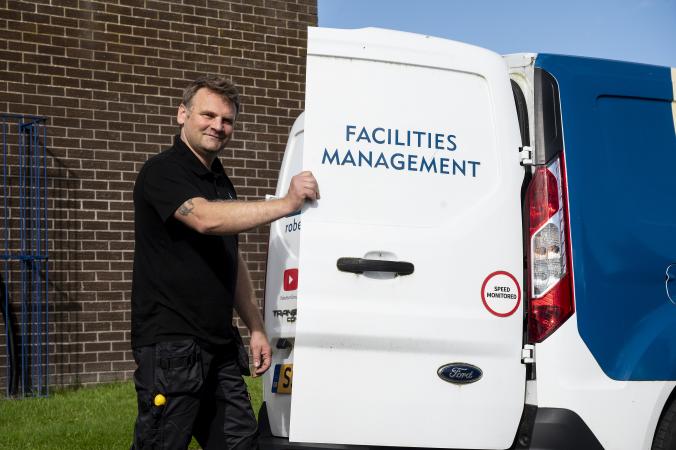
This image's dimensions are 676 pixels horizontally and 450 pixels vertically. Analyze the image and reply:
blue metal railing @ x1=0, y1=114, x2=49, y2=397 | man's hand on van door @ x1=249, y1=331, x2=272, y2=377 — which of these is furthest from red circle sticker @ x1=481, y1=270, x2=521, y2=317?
blue metal railing @ x1=0, y1=114, x2=49, y2=397

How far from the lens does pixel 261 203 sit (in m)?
3.65

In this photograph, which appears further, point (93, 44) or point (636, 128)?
point (93, 44)

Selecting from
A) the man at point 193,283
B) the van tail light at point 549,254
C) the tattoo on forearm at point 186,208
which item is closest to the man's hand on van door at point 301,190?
the man at point 193,283

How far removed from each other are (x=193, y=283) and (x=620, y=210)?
73.2 inches

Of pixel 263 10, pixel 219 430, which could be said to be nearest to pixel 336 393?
pixel 219 430

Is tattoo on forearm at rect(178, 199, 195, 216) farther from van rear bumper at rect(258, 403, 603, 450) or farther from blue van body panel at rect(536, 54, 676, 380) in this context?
blue van body panel at rect(536, 54, 676, 380)

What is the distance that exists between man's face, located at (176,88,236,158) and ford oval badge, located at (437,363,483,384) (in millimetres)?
1342

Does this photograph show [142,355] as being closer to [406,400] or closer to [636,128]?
[406,400]

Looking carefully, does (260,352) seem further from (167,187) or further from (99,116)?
(99,116)

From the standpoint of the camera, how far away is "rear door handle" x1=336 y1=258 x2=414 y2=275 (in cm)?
373

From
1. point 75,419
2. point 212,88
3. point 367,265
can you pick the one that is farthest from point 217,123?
point 75,419

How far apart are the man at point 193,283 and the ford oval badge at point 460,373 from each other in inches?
34.7

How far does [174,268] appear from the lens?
379 cm

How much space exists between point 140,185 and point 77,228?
18.8 ft
